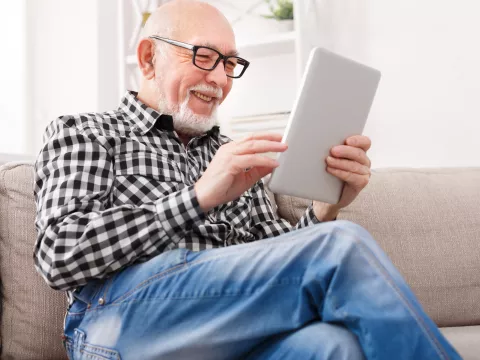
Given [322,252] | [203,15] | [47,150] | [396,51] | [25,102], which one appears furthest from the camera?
[25,102]

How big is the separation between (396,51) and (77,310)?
70.5 inches

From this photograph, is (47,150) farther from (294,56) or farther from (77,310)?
(294,56)

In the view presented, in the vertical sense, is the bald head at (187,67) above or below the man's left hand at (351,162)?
above

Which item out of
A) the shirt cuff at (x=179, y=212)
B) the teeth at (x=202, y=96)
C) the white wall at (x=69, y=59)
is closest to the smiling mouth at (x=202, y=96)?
the teeth at (x=202, y=96)

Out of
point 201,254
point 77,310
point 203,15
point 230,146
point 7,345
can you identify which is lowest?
point 7,345

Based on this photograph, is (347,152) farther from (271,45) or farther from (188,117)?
(271,45)

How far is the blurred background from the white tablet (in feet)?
3.68

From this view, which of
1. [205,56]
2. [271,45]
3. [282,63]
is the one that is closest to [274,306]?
[205,56]

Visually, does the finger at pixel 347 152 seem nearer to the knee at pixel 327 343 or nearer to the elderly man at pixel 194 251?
the elderly man at pixel 194 251

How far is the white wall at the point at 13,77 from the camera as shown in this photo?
8.30 feet

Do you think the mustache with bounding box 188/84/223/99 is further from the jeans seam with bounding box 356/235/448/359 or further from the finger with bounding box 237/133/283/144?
the jeans seam with bounding box 356/235/448/359

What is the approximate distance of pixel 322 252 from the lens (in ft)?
2.64

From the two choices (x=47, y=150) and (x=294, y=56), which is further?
(x=294, y=56)

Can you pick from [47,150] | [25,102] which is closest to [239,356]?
[47,150]
